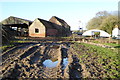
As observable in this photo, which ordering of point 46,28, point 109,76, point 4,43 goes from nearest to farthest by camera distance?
point 109,76
point 4,43
point 46,28

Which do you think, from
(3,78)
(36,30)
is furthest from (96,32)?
(3,78)

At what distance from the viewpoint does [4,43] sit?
13.7 meters

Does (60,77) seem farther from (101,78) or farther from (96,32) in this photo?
(96,32)

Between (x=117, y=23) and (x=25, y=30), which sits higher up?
(x=117, y=23)

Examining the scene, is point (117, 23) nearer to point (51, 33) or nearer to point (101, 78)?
point (51, 33)

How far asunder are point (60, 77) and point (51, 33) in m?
23.6

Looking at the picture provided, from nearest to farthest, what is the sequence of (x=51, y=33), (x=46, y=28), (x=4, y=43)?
1. (x=4, y=43)
2. (x=46, y=28)
3. (x=51, y=33)

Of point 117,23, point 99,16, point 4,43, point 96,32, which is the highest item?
point 99,16

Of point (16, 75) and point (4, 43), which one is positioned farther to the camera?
point (4, 43)

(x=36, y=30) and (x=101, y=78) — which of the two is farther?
(x=36, y=30)

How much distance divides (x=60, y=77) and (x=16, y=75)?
8.36 feet

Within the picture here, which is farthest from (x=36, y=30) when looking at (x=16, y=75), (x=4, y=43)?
(x=16, y=75)

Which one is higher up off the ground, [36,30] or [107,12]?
[107,12]

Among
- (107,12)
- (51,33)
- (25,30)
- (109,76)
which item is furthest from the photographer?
(107,12)
